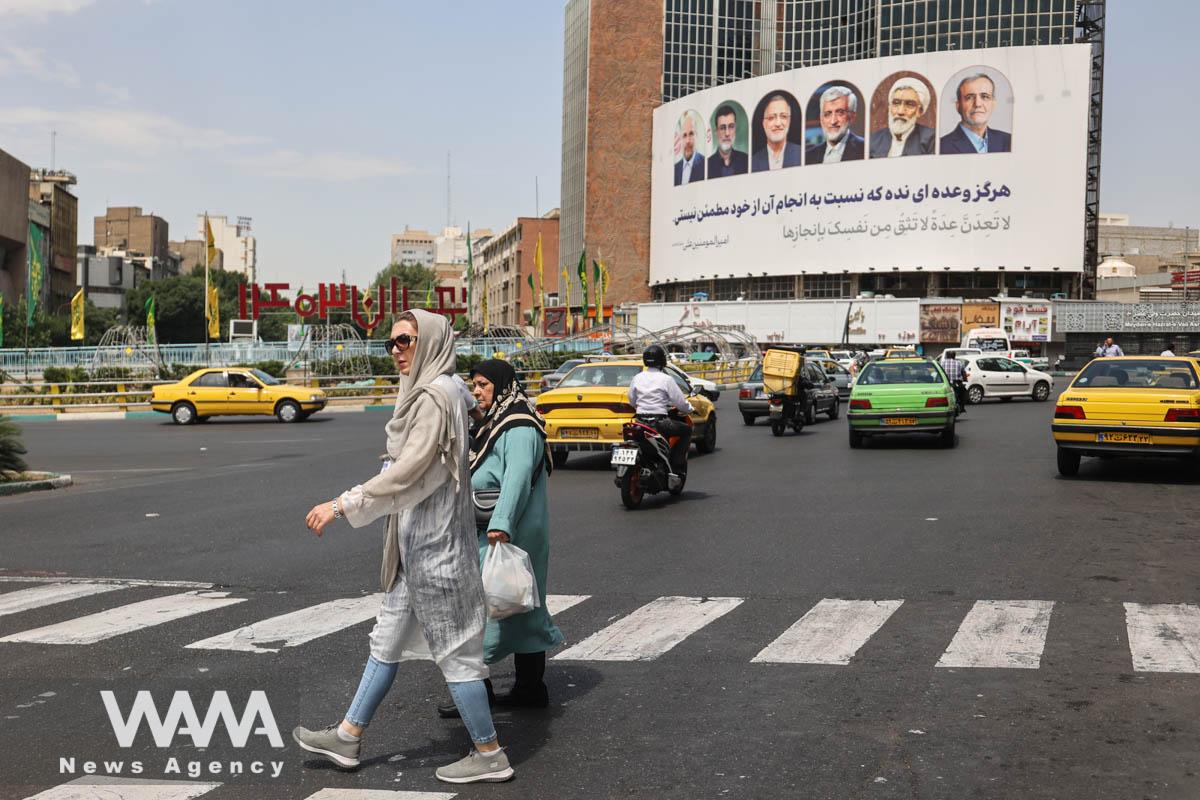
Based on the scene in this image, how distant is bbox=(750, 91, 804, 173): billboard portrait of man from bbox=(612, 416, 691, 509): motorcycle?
287 feet

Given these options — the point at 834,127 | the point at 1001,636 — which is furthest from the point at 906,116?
the point at 1001,636

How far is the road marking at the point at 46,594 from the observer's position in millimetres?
8231

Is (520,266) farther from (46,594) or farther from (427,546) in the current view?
(427,546)

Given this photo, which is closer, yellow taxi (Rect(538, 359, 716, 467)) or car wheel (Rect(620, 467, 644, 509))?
car wheel (Rect(620, 467, 644, 509))

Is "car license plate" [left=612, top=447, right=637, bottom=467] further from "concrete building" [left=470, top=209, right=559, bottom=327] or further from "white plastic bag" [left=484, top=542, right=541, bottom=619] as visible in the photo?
"concrete building" [left=470, top=209, right=559, bottom=327]

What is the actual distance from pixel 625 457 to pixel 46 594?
6.08 meters

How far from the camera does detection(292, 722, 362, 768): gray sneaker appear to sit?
476cm

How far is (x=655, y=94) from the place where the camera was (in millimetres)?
118938

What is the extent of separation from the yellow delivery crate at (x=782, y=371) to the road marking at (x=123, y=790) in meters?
20.8

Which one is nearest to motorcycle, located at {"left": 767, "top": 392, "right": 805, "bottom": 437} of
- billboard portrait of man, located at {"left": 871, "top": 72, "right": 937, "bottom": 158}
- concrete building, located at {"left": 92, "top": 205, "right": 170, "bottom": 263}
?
billboard portrait of man, located at {"left": 871, "top": 72, "right": 937, "bottom": 158}

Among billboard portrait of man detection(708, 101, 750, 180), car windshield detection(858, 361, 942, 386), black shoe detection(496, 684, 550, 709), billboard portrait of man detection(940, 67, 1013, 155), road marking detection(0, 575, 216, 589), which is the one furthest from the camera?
billboard portrait of man detection(708, 101, 750, 180)

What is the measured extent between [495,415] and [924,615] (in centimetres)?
348

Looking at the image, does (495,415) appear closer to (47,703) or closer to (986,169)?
(47,703)

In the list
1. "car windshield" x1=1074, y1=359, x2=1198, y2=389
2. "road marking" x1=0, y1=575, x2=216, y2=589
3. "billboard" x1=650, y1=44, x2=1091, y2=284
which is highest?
"billboard" x1=650, y1=44, x2=1091, y2=284
